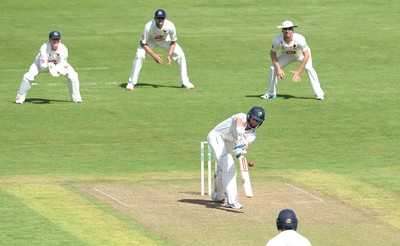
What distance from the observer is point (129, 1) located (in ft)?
150

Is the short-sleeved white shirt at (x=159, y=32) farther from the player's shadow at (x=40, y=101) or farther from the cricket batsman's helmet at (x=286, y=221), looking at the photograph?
the cricket batsman's helmet at (x=286, y=221)

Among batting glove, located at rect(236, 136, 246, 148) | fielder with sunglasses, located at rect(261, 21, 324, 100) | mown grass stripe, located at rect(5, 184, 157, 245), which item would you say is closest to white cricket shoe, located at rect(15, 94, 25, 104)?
fielder with sunglasses, located at rect(261, 21, 324, 100)

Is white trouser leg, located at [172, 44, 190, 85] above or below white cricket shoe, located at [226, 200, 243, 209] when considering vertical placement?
above

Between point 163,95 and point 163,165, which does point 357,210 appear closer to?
point 163,165

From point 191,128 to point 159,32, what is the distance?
477 cm

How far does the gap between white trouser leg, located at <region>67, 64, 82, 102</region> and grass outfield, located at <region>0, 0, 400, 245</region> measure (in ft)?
1.38

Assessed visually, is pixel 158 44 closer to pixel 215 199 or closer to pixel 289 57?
pixel 289 57

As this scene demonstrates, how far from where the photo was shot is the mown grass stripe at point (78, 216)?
1817 centimetres

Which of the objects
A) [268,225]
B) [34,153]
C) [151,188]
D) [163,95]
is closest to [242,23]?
[163,95]

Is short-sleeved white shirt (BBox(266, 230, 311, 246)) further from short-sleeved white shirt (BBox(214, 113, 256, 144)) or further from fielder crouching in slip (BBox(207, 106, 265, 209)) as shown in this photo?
short-sleeved white shirt (BBox(214, 113, 256, 144))

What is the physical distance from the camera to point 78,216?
19609 millimetres

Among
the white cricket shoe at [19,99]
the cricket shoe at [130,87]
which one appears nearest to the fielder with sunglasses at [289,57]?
the cricket shoe at [130,87]

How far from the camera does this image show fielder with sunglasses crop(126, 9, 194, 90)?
31.8m

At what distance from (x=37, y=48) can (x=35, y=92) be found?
5.78 meters
